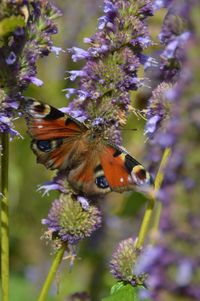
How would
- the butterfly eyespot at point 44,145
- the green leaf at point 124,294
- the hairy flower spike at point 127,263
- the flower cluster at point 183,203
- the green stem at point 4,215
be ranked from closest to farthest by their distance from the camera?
the flower cluster at point 183,203 → the green leaf at point 124,294 → the hairy flower spike at point 127,263 → the green stem at point 4,215 → the butterfly eyespot at point 44,145

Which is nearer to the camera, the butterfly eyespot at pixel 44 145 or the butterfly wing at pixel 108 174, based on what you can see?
the butterfly wing at pixel 108 174

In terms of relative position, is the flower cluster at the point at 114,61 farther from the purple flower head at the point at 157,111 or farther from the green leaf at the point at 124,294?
the green leaf at the point at 124,294

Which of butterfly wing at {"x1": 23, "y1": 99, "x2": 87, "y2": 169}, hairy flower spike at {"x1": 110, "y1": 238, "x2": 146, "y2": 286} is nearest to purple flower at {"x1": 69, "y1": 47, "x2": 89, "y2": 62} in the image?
butterfly wing at {"x1": 23, "y1": 99, "x2": 87, "y2": 169}

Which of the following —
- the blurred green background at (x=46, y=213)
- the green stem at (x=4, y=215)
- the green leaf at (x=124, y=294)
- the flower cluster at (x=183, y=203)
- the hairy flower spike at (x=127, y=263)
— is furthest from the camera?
the blurred green background at (x=46, y=213)

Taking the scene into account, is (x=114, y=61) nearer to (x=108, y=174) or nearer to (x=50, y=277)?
(x=108, y=174)

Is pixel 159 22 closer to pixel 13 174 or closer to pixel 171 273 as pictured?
pixel 13 174

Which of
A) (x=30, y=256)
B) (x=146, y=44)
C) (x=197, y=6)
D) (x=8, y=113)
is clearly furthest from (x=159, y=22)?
(x=30, y=256)

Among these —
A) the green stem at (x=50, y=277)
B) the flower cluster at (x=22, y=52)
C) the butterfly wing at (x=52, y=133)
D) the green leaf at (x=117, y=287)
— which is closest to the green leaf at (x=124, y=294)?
the green leaf at (x=117, y=287)
